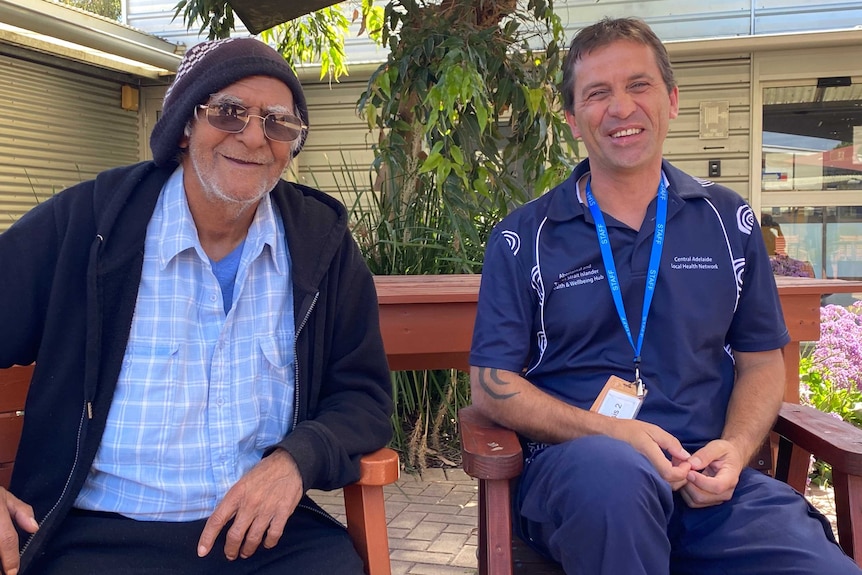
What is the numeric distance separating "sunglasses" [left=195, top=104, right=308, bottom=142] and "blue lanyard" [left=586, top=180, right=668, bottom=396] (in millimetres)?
833

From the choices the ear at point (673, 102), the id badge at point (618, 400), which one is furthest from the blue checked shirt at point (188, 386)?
the ear at point (673, 102)

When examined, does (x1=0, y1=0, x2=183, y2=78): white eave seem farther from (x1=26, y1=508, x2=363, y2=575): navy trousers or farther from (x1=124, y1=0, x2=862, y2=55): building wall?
(x1=26, y1=508, x2=363, y2=575): navy trousers

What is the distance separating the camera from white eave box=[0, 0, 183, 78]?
6.45m

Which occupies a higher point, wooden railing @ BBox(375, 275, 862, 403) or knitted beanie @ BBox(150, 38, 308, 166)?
knitted beanie @ BBox(150, 38, 308, 166)

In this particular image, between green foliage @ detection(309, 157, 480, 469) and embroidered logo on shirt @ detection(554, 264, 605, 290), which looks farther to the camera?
green foliage @ detection(309, 157, 480, 469)

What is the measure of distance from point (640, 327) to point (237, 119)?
110 centimetres

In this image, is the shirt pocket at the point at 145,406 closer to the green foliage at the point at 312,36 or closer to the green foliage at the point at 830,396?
the green foliage at the point at 830,396

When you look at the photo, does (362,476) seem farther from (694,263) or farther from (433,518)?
(433,518)

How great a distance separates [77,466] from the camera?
1.61m

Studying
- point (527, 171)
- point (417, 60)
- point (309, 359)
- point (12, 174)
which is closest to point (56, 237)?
point (309, 359)

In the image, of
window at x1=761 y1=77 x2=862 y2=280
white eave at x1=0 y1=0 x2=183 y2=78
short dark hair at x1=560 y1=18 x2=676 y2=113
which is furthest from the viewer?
window at x1=761 y1=77 x2=862 y2=280

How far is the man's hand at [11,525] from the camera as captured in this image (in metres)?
1.45

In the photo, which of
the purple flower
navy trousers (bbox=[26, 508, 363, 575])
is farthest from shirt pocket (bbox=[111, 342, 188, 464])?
the purple flower

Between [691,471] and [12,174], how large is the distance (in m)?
7.89
